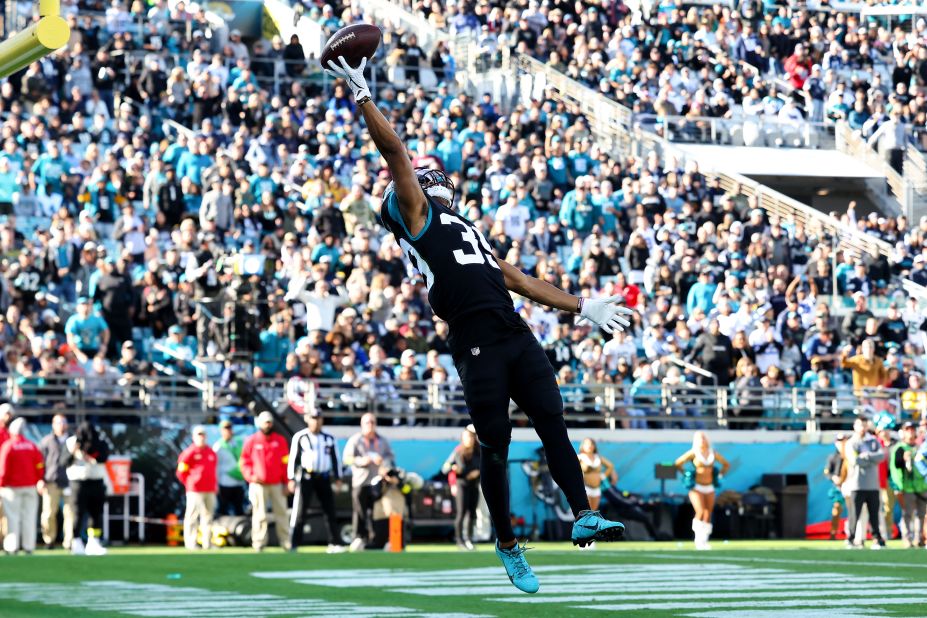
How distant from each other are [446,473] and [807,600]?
1197 centimetres

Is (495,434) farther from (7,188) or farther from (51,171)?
(7,188)

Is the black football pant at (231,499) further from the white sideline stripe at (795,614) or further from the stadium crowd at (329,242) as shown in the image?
the white sideline stripe at (795,614)

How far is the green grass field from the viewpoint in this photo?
459 inches

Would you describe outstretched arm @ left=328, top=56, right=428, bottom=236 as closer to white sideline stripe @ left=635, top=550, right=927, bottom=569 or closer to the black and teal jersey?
the black and teal jersey

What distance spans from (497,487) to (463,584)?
16.5 ft

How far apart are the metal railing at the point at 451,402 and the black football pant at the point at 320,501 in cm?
178

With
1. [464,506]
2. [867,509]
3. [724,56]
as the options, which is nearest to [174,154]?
[464,506]

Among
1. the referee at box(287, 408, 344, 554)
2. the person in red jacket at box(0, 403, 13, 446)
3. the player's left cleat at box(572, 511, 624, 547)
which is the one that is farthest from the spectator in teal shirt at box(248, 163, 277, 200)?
the player's left cleat at box(572, 511, 624, 547)

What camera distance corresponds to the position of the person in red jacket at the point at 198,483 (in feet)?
71.2

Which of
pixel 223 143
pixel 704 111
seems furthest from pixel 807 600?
pixel 704 111

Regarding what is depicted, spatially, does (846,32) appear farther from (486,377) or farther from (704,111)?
(486,377)

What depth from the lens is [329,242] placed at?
25500mm

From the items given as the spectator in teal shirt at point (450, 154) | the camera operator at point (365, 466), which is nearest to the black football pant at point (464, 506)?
the camera operator at point (365, 466)

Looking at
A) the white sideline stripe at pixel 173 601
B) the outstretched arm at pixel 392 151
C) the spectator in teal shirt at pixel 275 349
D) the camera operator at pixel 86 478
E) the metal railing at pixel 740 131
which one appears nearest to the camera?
the outstretched arm at pixel 392 151
